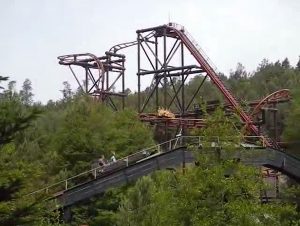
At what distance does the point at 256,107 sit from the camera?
35312mm

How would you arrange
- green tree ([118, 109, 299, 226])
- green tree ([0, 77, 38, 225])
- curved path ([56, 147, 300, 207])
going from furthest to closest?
1. curved path ([56, 147, 300, 207])
2. green tree ([118, 109, 299, 226])
3. green tree ([0, 77, 38, 225])

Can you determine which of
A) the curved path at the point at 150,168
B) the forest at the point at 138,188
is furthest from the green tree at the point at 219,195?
the curved path at the point at 150,168

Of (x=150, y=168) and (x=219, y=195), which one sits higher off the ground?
(x=219, y=195)

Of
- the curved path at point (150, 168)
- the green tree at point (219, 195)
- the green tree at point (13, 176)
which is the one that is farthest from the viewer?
the curved path at point (150, 168)

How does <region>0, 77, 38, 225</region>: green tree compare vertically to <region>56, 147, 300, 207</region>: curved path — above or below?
above

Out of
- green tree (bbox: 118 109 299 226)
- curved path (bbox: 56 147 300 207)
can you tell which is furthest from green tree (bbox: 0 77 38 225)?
curved path (bbox: 56 147 300 207)

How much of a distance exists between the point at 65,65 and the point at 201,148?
28.8 metres

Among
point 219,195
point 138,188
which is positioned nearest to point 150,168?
point 138,188

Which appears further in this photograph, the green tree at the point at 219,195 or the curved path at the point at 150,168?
the curved path at the point at 150,168

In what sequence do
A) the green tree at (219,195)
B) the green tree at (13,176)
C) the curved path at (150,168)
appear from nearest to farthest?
1. the green tree at (13,176)
2. the green tree at (219,195)
3. the curved path at (150,168)

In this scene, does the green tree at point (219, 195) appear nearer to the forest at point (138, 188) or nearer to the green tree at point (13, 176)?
the forest at point (138, 188)

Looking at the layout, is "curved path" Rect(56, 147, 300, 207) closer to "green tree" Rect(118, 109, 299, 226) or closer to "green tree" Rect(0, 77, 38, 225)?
"green tree" Rect(118, 109, 299, 226)

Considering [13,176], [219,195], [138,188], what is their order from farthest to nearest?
[138,188]
[219,195]
[13,176]

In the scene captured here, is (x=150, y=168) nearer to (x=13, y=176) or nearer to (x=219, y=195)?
(x=219, y=195)
